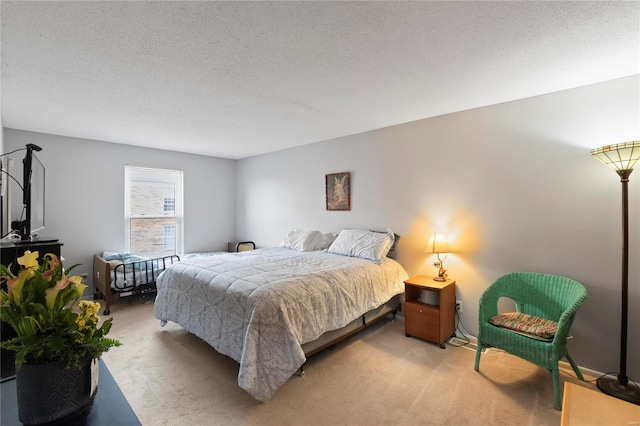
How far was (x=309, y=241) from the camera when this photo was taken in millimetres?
4176

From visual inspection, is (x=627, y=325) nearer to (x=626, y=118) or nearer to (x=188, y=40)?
(x=626, y=118)

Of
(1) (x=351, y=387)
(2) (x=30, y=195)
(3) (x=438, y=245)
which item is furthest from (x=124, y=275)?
(3) (x=438, y=245)

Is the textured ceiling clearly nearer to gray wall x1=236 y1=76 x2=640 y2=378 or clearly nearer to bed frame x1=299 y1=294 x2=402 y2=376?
gray wall x1=236 y1=76 x2=640 y2=378

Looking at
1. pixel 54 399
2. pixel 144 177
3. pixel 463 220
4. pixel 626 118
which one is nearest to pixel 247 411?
pixel 54 399

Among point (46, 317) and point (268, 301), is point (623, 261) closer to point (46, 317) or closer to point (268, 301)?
point (268, 301)

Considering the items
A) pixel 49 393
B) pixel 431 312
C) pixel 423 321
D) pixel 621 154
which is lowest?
pixel 423 321

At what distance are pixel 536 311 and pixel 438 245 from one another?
0.98m

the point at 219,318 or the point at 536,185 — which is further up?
the point at 536,185

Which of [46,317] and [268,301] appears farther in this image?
[268,301]

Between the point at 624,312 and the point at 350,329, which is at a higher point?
the point at 624,312

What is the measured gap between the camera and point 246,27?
1692 mm

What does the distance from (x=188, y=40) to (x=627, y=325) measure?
375cm

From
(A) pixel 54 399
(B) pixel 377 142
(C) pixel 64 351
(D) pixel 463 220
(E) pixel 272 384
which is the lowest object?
(E) pixel 272 384

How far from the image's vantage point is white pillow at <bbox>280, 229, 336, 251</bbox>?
414 cm
